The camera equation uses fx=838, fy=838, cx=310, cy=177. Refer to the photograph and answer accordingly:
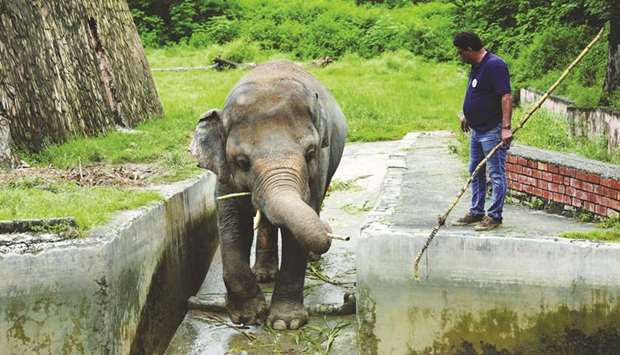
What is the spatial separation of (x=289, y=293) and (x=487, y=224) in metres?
1.81

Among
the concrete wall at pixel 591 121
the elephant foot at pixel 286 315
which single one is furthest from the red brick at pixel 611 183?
the concrete wall at pixel 591 121

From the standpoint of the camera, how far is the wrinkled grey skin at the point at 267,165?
5922 millimetres

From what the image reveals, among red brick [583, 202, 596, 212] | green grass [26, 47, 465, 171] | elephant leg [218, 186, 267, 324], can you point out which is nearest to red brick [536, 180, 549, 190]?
red brick [583, 202, 596, 212]

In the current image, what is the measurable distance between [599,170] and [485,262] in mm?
1426

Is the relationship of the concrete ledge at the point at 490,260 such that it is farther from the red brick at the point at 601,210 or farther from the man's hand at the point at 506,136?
the red brick at the point at 601,210

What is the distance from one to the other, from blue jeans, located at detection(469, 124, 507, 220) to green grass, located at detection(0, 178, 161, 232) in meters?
2.56

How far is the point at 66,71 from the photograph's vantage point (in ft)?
33.3

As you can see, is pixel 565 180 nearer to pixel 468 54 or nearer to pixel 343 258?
pixel 468 54

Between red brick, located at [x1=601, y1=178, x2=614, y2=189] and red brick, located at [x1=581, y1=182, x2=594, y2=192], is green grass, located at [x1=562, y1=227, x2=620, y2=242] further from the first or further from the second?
red brick, located at [x1=581, y1=182, x2=594, y2=192]

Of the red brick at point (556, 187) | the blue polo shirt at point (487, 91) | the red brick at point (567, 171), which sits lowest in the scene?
the red brick at point (556, 187)

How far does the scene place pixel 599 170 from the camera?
20.4ft

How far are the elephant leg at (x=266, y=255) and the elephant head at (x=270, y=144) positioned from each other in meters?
1.25

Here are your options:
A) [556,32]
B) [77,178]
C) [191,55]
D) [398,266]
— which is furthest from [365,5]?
[398,266]

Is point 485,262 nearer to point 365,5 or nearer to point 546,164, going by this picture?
point 546,164
